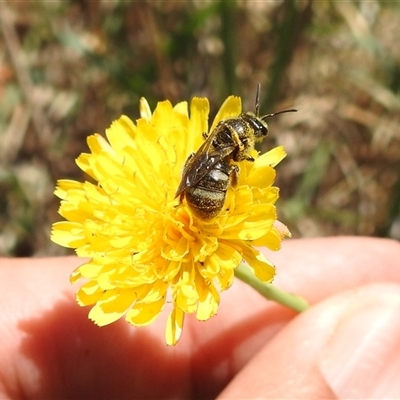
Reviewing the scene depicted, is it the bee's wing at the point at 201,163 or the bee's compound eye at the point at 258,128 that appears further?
the bee's compound eye at the point at 258,128

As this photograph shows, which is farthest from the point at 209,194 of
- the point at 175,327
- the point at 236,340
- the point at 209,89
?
the point at 209,89

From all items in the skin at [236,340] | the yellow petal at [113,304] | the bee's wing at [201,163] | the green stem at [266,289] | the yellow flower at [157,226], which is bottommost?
the skin at [236,340]

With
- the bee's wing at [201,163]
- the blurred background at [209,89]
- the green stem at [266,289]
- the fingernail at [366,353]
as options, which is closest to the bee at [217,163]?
the bee's wing at [201,163]

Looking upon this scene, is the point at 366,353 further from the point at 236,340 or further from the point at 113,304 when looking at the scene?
the point at 113,304

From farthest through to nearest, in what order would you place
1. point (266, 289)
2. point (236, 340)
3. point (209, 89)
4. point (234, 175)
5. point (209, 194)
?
1. point (209, 89)
2. point (236, 340)
3. point (266, 289)
4. point (234, 175)
5. point (209, 194)

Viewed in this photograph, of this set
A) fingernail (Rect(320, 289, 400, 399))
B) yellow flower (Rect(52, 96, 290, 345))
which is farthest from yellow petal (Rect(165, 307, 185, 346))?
fingernail (Rect(320, 289, 400, 399))

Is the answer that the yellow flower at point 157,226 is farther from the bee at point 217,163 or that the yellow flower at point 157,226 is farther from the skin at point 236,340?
the skin at point 236,340

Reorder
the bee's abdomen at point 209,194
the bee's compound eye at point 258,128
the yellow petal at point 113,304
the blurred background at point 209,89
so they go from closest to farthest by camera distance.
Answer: the bee's abdomen at point 209,194, the yellow petal at point 113,304, the bee's compound eye at point 258,128, the blurred background at point 209,89
